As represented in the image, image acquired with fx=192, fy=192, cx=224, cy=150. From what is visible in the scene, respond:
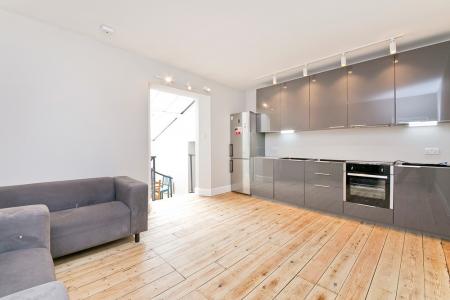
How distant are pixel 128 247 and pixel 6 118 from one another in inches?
76.7

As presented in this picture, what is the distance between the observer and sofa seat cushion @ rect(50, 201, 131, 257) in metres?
1.82

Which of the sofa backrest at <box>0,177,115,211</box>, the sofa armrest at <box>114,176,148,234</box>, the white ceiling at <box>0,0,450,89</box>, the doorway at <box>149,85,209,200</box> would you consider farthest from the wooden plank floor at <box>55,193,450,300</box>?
the doorway at <box>149,85,209,200</box>

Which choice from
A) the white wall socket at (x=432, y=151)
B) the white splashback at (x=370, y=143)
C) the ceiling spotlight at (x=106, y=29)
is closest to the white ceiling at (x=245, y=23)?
the ceiling spotlight at (x=106, y=29)

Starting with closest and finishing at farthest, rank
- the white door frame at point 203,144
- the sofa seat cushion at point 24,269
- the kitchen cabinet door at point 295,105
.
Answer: the sofa seat cushion at point 24,269
the kitchen cabinet door at point 295,105
the white door frame at point 203,144

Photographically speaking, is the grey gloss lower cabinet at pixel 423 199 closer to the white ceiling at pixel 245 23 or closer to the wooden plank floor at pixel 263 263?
the wooden plank floor at pixel 263 263

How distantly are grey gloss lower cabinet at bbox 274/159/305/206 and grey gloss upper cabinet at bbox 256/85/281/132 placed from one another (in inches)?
32.7

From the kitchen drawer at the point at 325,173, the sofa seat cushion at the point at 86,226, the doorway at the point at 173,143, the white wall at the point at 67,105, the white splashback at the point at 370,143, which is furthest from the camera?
the doorway at the point at 173,143

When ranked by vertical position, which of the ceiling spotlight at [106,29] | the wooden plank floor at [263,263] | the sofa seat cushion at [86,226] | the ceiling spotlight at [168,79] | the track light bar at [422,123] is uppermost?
the ceiling spotlight at [106,29]

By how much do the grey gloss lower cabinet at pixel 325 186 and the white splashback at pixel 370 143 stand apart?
0.58 m

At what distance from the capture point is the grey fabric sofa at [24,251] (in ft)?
3.43

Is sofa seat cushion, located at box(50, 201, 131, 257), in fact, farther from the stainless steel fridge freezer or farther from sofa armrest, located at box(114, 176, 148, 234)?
the stainless steel fridge freezer

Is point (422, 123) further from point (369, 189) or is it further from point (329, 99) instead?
point (329, 99)

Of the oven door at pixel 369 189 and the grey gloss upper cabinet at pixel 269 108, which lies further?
the grey gloss upper cabinet at pixel 269 108

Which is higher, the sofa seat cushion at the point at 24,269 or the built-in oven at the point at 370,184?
the built-in oven at the point at 370,184
